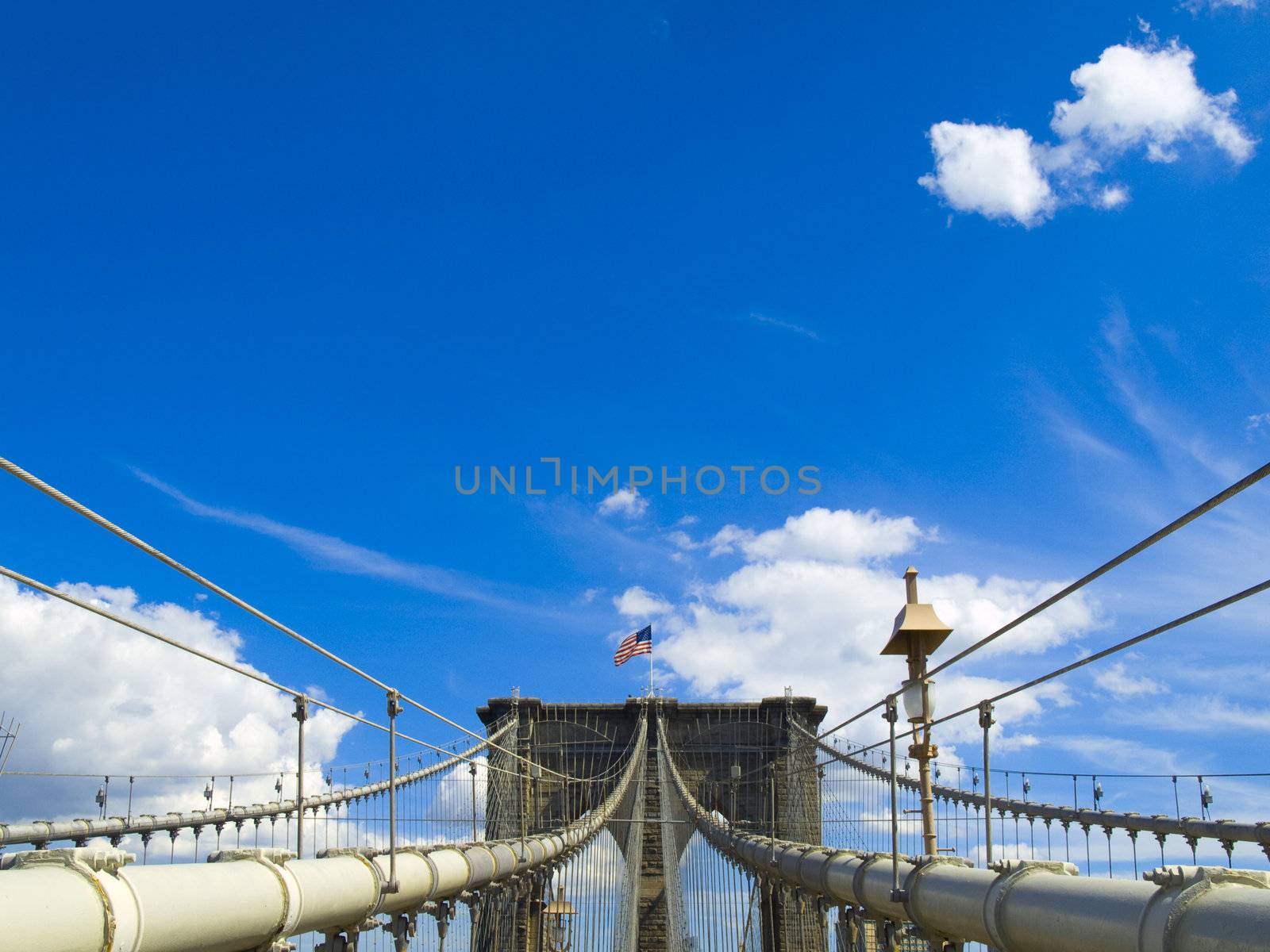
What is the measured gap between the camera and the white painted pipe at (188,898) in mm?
4078

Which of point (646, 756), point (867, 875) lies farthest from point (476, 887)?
point (646, 756)

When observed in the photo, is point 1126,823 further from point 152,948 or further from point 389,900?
point 152,948

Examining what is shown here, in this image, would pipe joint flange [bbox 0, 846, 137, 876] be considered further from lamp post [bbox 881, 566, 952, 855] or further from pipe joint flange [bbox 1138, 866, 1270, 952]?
lamp post [bbox 881, 566, 952, 855]

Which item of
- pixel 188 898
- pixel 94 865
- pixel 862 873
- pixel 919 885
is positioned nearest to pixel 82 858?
pixel 94 865

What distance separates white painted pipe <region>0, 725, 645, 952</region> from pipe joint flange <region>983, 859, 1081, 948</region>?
3.66 metres

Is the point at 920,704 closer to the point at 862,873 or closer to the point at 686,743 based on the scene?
the point at 862,873

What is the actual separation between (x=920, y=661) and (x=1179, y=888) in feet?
28.1

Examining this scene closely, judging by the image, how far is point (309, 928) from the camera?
274 inches

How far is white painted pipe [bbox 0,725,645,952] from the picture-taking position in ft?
13.4

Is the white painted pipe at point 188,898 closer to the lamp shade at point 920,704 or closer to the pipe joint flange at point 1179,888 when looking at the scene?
the pipe joint flange at point 1179,888

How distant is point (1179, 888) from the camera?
430 cm

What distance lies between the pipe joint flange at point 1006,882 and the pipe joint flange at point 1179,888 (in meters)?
1.31

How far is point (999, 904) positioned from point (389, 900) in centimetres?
460

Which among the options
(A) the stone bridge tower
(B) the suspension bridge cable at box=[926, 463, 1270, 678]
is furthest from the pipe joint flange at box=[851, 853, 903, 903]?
(A) the stone bridge tower
